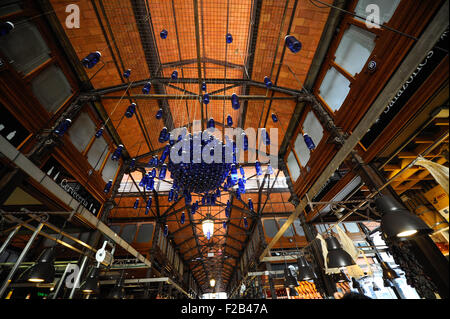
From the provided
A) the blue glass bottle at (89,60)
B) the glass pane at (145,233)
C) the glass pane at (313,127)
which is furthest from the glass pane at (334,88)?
the glass pane at (145,233)

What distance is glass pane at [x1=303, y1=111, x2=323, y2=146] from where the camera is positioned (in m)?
5.78

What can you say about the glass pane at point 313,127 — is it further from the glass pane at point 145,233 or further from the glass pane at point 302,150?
the glass pane at point 145,233

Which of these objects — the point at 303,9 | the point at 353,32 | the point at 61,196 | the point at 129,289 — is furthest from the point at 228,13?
the point at 129,289

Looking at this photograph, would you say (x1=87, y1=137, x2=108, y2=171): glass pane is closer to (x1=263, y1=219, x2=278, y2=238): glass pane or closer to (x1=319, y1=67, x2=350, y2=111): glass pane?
(x1=319, y1=67, x2=350, y2=111): glass pane

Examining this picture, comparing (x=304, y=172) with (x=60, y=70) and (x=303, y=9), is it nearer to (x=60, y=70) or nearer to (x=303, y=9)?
(x=303, y=9)

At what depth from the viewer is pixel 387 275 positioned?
6.72 metres

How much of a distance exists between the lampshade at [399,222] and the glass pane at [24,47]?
688 cm

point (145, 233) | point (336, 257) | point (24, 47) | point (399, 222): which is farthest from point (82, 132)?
point (399, 222)

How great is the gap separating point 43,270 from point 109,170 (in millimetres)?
4415

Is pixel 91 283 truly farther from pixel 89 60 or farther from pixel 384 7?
pixel 384 7

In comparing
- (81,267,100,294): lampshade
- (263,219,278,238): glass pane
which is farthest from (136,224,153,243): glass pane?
(263,219,278,238): glass pane

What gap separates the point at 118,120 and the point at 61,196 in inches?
152

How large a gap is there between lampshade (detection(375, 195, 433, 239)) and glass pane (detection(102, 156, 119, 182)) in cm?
A: 804

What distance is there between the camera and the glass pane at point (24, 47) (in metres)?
3.82
